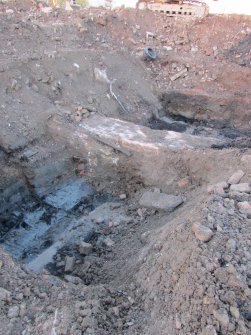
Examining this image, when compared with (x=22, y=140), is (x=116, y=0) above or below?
above

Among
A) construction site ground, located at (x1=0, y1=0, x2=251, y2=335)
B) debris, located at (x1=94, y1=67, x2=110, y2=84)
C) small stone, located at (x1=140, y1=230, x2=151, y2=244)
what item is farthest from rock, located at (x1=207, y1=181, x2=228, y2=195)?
debris, located at (x1=94, y1=67, x2=110, y2=84)

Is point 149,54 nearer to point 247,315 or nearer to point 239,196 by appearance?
point 239,196

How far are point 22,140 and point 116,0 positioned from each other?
28.9 ft

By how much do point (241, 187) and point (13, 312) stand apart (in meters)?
3.18

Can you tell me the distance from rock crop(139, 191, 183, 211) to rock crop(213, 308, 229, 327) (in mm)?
2712

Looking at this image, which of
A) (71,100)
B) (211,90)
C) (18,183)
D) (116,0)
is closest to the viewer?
(18,183)

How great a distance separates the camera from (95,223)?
6.26 meters

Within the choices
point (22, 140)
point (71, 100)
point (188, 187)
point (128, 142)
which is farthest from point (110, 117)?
point (188, 187)

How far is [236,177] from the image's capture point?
5.22 metres

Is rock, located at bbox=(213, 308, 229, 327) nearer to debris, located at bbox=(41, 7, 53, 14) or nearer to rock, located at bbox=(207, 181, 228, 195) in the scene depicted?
rock, located at bbox=(207, 181, 228, 195)

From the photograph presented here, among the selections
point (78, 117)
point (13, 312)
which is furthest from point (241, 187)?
point (78, 117)

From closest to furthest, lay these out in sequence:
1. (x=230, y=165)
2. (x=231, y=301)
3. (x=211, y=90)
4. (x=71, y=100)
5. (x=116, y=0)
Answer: (x=231, y=301) → (x=230, y=165) → (x=71, y=100) → (x=211, y=90) → (x=116, y=0)

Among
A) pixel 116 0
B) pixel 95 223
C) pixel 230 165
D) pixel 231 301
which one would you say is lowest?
pixel 95 223

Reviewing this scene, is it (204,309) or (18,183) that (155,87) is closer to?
(18,183)
